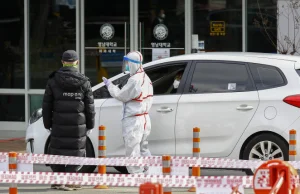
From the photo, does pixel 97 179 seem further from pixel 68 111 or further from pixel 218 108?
pixel 218 108

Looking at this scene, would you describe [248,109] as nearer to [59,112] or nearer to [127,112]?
[127,112]

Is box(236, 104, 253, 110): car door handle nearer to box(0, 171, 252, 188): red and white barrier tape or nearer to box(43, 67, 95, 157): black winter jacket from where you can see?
box(43, 67, 95, 157): black winter jacket

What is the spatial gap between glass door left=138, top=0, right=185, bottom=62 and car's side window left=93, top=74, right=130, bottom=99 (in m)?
5.37

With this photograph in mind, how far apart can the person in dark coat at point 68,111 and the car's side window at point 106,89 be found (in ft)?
4.26

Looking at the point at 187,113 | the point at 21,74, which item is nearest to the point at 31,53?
the point at 21,74

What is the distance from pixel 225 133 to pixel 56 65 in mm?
7175

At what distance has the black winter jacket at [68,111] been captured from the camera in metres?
11.4

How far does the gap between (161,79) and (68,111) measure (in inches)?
74.0

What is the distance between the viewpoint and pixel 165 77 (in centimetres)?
1277

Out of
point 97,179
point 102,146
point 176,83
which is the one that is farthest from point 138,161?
point 176,83

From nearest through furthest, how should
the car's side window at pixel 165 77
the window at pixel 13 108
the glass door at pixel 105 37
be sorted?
1. the car's side window at pixel 165 77
2. the glass door at pixel 105 37
3. the window at pixel 13 108

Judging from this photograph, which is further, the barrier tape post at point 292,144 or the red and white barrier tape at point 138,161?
the barrier tape post at point 292,144

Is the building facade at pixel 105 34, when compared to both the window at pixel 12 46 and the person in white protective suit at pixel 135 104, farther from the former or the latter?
the person in white protective suit at pixel 135 104

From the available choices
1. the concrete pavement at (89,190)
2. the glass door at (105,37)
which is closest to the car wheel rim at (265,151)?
the concrete pavement at (89,190)
